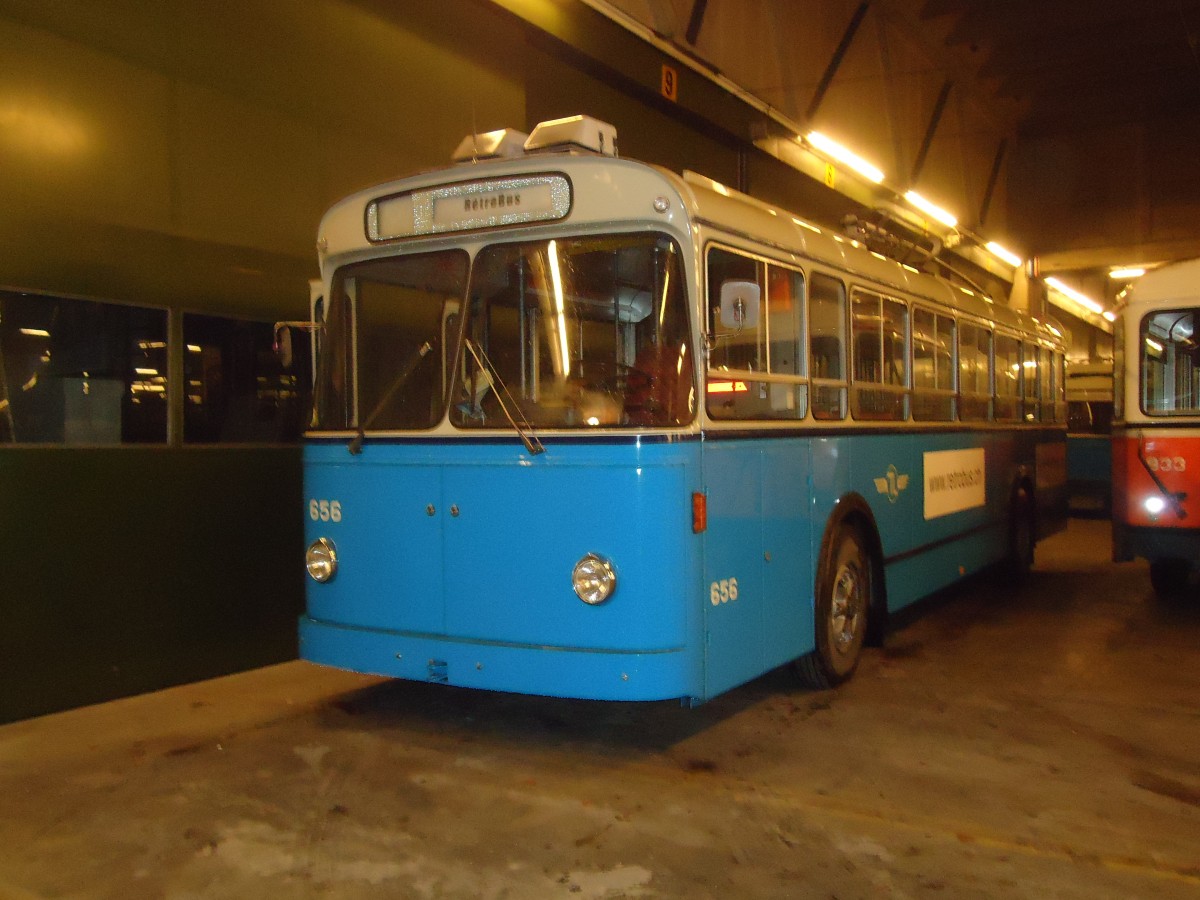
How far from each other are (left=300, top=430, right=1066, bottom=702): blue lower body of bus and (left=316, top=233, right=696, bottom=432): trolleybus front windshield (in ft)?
0.56

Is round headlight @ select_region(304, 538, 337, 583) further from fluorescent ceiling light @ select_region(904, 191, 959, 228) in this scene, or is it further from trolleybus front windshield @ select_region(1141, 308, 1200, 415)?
fluorescent ceiling light @ select_region(904, 191, 959, 228)

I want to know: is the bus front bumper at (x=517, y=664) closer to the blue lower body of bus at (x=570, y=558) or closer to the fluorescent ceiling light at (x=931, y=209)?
the blue lower body of bus at (x=570, y=558)

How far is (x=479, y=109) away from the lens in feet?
30.3

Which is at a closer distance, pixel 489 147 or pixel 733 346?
pixel 733 346

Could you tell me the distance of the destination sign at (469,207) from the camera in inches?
200

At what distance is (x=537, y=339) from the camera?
5109 mm

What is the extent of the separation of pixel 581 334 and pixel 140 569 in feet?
11.4

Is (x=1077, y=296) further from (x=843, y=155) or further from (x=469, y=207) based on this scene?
(x=469, y=207)

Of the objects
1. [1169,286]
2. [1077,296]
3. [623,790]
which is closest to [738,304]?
[623,790]

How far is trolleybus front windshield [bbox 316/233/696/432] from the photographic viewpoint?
495 cm

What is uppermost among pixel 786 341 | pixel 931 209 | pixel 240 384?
pixel 931 209

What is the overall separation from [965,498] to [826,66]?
7638 millimetres

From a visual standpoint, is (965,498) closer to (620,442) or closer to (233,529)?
(620,442)

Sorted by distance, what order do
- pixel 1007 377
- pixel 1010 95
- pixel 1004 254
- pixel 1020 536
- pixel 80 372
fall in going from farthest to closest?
pixel 1004 254, pixel 1010 95, pixel 1020 536, pixel 1007 377, pixel 80 372
